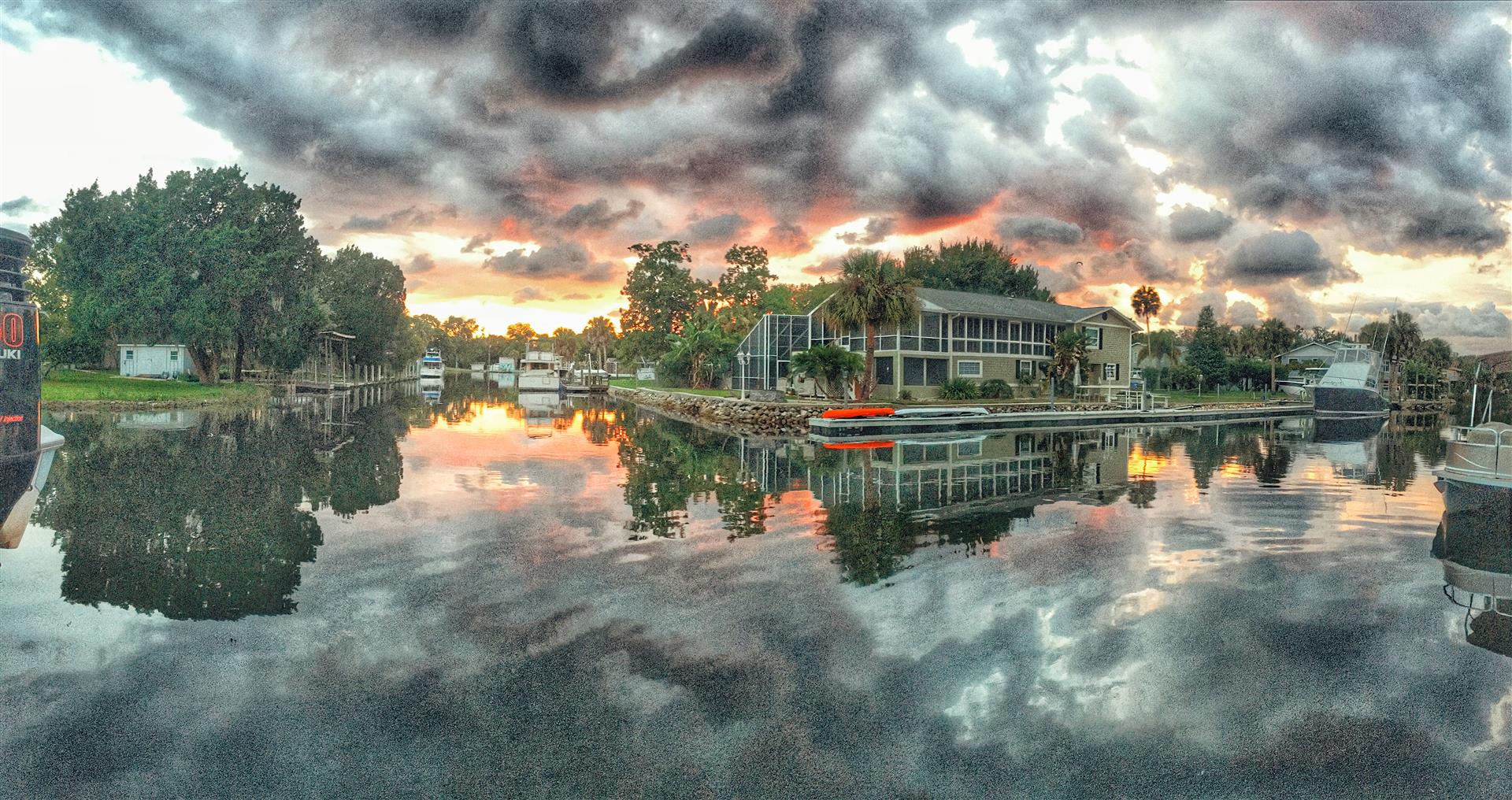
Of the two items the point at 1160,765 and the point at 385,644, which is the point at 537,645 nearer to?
the point at 385,644

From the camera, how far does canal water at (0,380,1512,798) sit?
576 cm

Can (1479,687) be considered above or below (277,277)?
below

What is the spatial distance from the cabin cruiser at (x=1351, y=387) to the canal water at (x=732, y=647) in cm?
5830

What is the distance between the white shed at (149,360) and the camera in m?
63.1

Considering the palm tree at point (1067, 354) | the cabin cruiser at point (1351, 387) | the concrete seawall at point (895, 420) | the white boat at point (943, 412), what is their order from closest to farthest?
the concrete seawall at point (895, 420) → the white boat at point (943, 412) → the palm tree at point (1067, 354) → the cabin cruiser at point (1351, 387)

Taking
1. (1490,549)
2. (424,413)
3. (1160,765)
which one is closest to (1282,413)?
(1490,549)

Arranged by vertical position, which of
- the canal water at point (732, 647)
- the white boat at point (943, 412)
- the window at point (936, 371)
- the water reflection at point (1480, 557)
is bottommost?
the water reflection at point (1480, 557)

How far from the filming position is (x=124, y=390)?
47.3 metres

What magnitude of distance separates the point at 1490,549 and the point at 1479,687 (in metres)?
8.73

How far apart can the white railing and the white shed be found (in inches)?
2951

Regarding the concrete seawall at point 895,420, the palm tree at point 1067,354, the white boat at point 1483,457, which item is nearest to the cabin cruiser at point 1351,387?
the concrete seawall at point 895,420

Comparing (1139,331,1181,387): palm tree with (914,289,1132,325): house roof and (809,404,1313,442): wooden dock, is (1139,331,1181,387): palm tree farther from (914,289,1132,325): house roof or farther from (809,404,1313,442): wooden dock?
(809,404,1313,442): wooden dock

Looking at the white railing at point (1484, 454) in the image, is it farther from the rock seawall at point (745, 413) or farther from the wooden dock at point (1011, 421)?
the rock seawall at point (745, 413)

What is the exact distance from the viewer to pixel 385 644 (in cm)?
800
